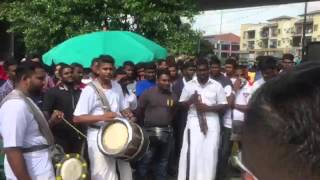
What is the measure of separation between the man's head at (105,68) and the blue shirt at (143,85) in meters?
2.34

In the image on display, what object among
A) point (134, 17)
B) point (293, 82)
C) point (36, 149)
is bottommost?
point (36, 149)

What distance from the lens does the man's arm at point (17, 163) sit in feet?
13.4

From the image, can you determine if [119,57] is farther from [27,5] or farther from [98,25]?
[27,5]

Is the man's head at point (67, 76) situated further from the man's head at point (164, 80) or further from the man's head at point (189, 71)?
the man's head at point (189, 71)

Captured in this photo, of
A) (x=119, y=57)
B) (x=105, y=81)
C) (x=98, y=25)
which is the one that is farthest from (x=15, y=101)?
(x=98, y=25)

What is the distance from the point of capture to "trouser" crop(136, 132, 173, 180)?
25.8 feet

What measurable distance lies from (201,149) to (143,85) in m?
1.64

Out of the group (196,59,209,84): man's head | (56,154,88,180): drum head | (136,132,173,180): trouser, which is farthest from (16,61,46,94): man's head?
(136,132,173,180): trouser

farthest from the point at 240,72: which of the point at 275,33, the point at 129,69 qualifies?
the point at 275,33

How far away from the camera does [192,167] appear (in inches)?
290

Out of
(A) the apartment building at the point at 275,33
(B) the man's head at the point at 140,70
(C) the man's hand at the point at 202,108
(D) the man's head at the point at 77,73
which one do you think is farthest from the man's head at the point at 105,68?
(A) the apartment building at the point at 275,33

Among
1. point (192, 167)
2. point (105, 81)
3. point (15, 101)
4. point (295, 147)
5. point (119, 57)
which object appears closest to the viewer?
point (295, 147)

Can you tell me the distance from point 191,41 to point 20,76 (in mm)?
9758

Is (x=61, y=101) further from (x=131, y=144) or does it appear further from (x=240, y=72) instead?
(x=240, y=72)
